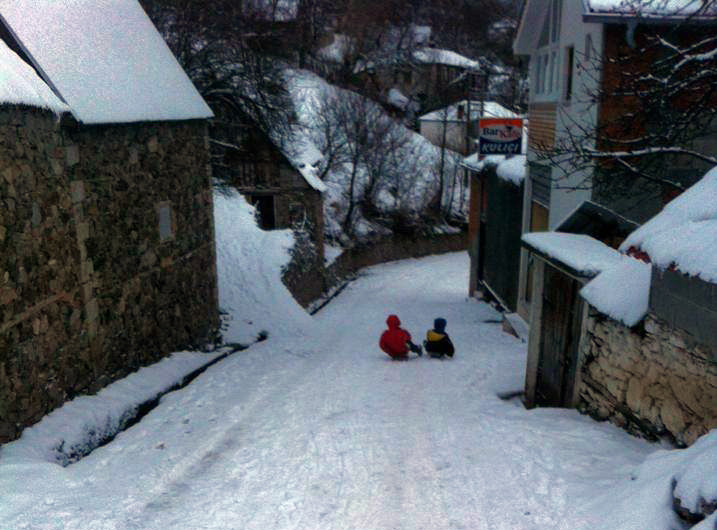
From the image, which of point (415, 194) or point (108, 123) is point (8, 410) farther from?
point (415, 194)

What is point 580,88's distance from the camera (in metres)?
12.4

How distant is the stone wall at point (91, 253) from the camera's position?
21.3ft

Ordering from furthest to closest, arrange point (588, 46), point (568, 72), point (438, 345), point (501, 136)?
point (501, 136) < point (568, 72) < point (588, 46) < point (438, 345)

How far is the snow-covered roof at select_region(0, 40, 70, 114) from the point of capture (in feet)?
21.1

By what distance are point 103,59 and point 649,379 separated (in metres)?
7.98

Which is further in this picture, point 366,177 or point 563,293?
point 366,177

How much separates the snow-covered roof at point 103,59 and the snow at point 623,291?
571cm

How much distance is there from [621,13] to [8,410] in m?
9.65

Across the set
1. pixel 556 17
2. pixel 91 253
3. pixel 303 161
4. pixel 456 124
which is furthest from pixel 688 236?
pixel 456 124

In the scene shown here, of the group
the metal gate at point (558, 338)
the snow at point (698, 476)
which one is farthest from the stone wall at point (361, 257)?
the snow at point (698, 476)

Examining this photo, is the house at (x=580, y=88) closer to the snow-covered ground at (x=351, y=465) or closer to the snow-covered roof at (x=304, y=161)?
the snow-covered ground at (x=351, y=465)

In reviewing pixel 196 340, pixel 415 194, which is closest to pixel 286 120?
pixel 196 340

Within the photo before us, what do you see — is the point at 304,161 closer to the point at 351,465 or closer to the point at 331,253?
the point at 331,253

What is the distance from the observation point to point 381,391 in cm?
912
